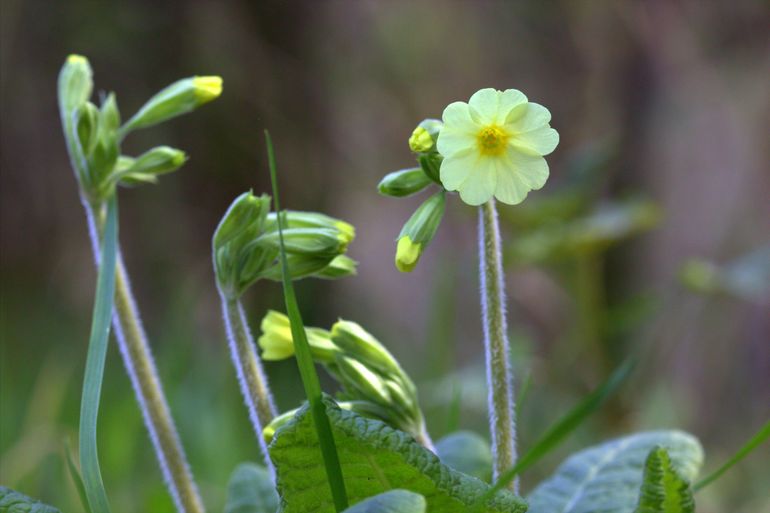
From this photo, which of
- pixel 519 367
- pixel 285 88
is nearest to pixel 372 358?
pixel 519 367

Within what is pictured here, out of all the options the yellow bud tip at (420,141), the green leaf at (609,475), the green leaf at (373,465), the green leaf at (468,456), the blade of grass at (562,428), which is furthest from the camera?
the green leaf at (468,456)

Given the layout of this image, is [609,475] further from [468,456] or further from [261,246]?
[261,246]

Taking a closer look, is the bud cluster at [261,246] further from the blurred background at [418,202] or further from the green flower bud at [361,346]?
the blurred background at [418,202]

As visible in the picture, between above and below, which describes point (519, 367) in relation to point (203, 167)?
below

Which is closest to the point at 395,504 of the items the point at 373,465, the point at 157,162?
the point at 373,465

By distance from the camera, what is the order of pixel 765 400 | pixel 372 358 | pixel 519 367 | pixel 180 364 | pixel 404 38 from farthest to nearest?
pixel 404 38 < pixel 765 400 < pixel 519 367 < pixel 180 364 < pixel 372 358

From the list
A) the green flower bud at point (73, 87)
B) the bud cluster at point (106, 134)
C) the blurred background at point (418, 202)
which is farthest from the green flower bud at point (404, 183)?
the blurred background at point (418, 202)

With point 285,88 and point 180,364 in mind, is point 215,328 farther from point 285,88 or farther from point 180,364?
point 180,364
